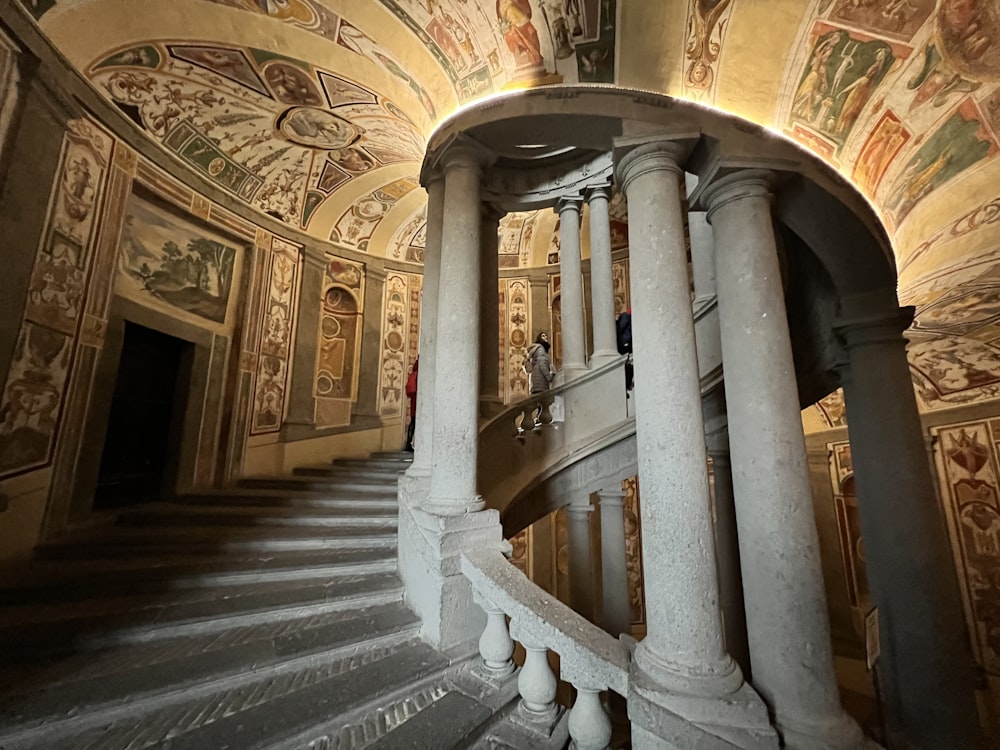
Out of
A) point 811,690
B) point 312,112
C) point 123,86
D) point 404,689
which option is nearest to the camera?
point 811,690

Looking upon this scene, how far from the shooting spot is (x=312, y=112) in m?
4.85

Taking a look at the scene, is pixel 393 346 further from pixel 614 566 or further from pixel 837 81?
pixel 837 81

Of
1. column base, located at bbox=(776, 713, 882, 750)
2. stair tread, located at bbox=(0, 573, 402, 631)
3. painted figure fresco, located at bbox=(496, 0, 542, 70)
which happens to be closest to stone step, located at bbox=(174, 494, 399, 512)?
stair tread, located at bbox=(0, 573, 402, 631)

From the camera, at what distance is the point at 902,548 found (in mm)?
3346

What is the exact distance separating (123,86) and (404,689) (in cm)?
584

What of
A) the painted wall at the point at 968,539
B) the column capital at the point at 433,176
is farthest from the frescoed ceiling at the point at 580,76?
the painted wall at the point at 968,539

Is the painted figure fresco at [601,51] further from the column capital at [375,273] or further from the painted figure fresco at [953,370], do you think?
the painted figure fresco at [953,370]

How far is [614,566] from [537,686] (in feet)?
10.9

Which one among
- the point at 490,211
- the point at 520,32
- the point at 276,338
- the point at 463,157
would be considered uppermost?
the point at 520,32

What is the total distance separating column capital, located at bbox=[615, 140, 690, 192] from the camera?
245 cm

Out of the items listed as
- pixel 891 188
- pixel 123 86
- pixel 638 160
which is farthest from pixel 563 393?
pixel 123 86

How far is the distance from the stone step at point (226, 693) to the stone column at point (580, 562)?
116 inches

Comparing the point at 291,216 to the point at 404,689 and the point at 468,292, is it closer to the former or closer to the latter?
the point at 468,292

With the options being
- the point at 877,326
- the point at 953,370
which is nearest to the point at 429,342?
the point at 877,326
